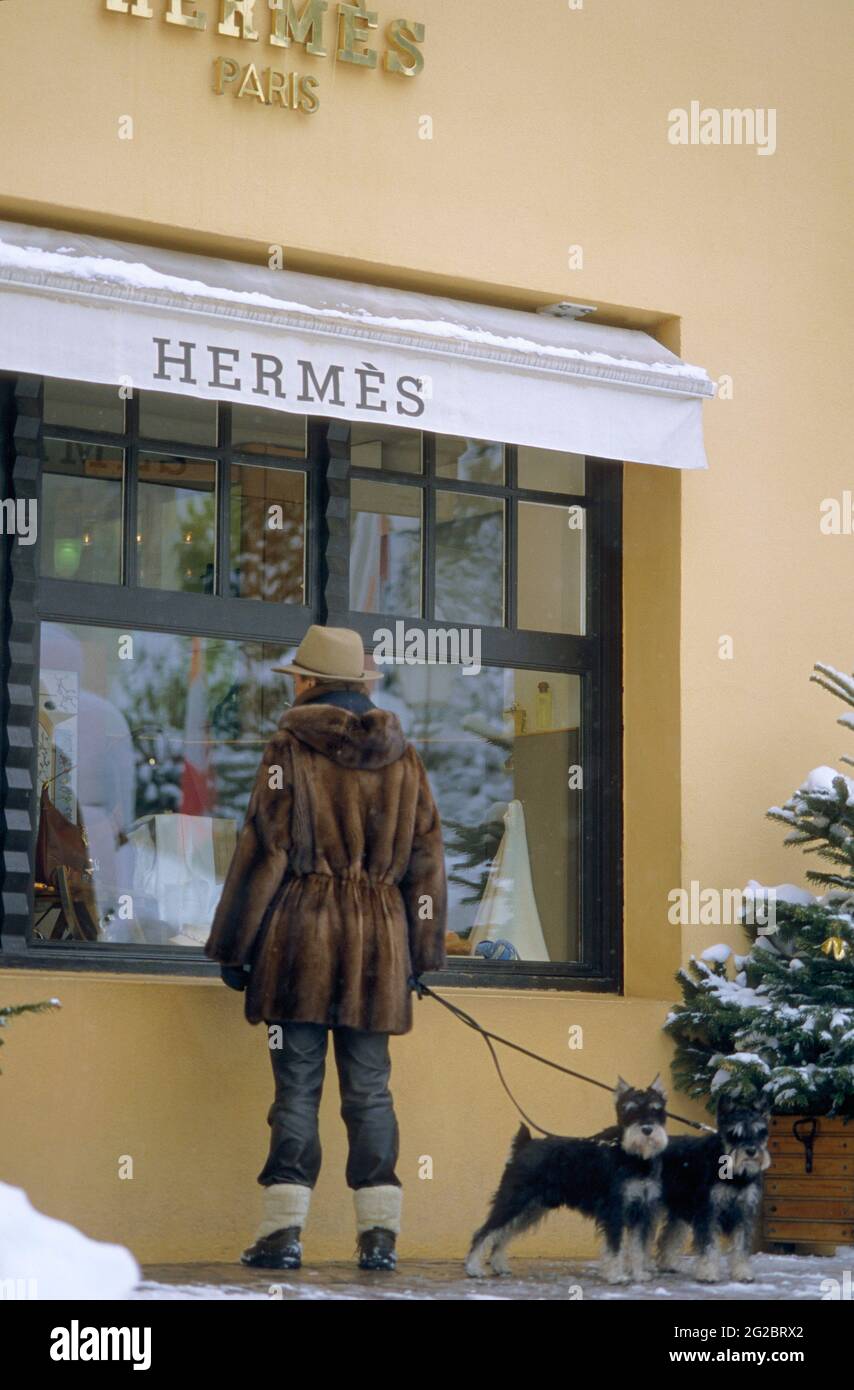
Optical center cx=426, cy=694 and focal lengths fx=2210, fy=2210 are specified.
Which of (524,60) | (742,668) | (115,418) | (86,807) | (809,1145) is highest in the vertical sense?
(524,60)

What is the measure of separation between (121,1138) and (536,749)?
2484 millimetres

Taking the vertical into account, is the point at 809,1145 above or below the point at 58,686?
below

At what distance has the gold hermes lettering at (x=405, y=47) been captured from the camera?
8.42 metres

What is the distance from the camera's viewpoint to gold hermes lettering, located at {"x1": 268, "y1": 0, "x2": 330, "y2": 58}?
8.17m

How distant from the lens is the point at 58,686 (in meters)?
8.12

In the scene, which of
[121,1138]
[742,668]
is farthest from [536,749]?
[121,1138]

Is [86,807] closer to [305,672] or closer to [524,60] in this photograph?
[305,672]

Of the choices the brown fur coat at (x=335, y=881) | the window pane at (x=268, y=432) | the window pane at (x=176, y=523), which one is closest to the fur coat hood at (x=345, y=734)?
the brown fur coat at (x=335, y=881)

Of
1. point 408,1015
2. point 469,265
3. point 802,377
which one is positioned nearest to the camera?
point 408,1015

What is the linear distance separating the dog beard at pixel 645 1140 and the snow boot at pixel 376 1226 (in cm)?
78

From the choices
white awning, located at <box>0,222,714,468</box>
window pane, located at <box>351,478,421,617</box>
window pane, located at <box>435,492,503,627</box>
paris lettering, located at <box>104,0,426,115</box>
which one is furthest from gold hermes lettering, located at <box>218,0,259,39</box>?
window pane, located at <box>435,492,503,627</box>

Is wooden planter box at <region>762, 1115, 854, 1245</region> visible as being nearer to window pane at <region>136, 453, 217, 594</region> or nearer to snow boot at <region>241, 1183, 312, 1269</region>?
snow boot at <region>241, 1183, 312, 1269</region>

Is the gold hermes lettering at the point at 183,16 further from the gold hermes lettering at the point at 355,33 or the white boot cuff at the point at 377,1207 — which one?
the white boot cuff at the point at 377,1207

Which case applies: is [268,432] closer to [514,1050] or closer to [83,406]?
[83,406]
